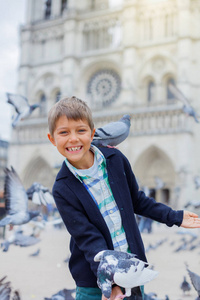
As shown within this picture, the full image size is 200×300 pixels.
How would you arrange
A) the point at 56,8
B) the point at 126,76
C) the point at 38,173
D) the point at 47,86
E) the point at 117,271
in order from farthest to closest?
the point at 56,8
the point at 47,86
the point at 38,173
the point at 126,76
the point at 117,271

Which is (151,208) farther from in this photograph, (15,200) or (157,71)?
(157,71)

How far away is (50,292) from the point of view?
11.7ft

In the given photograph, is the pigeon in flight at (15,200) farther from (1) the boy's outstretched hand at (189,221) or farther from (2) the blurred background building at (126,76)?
(2) the blurred background building at (126,76)

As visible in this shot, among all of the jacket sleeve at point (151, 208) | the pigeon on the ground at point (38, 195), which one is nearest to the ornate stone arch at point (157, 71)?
the pigeon on the ground at point (38, 195)

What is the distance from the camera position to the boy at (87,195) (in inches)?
52.6

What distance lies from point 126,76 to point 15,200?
17366 millimetres

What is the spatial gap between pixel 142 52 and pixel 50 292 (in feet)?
60.5

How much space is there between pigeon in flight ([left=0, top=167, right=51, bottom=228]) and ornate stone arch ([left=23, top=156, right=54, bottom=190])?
18.8m

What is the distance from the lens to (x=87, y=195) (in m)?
1.37

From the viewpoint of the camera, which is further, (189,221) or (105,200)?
(189,221)

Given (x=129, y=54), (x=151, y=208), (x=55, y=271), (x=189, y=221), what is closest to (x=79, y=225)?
(x=151, y=208)

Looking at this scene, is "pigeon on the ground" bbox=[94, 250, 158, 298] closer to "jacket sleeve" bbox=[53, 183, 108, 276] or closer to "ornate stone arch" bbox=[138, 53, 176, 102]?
"jacket sleeve" bbox=[53, 183, 108, 276]

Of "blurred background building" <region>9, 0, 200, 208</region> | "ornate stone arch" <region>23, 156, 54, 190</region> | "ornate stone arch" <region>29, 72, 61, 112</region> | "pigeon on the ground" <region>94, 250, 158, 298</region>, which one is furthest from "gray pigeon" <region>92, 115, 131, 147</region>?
"ornate stone arch" <region>29, 72, 61, 112</region>

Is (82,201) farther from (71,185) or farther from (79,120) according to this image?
(79,120)
